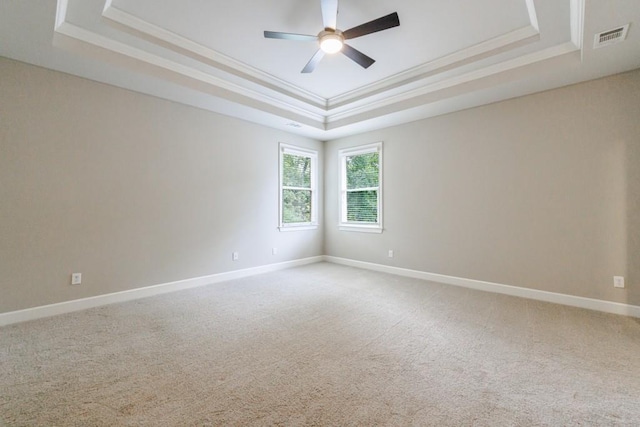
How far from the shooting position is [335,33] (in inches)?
103

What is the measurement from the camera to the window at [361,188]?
528 centimetres

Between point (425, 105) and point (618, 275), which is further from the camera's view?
point (425, 105)

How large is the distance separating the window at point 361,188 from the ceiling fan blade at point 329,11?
2.88m

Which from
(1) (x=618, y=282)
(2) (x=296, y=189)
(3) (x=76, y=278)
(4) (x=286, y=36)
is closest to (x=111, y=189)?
(3) (x=76, y=278)

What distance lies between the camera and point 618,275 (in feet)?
10.1

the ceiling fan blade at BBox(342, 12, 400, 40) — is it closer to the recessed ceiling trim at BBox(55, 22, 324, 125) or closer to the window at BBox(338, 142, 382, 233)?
the recessed ceiling trim at BBox(55, 22, 324, 125)

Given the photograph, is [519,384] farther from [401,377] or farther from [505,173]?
[505,173]

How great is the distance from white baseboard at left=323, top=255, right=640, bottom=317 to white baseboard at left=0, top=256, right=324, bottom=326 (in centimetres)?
230

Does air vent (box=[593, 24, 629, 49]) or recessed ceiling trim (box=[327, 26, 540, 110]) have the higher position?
recessed ceiling trim (box=[327, 26, 540, 110])

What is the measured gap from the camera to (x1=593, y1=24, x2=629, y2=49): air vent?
7.81 ft

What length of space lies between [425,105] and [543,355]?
3239 mm

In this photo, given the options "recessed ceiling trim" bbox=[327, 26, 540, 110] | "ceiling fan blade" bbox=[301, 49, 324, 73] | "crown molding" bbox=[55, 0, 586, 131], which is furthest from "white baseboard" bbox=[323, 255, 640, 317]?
"ceiling fan blade" bbox=[301, 49, 324, 73]

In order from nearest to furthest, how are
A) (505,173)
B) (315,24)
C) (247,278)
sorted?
(315,24) < (505,173) < (247,278)

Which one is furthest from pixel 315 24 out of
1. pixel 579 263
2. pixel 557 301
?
pixel 557 301
